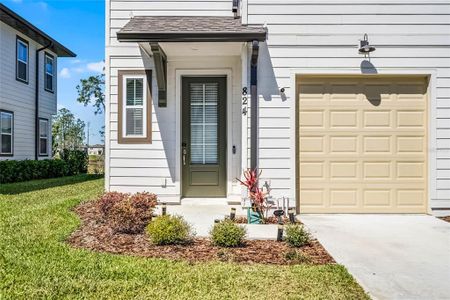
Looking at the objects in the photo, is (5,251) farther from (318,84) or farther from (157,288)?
(318,84)

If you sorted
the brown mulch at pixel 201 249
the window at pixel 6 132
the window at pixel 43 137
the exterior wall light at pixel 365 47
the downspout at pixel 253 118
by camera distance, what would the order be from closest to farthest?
1. the brown mulch at pixel 201 249
2. the exterior wall light at pixel 365 47
3. the downspout at pixel 253 118
4. the window at pixel 6 132
5. the window at pixel 43 137

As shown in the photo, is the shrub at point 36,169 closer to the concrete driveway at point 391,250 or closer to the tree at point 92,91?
the concrete driveway at point 391,250

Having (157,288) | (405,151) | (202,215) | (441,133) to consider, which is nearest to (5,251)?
(157,288)

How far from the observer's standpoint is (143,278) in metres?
3.35

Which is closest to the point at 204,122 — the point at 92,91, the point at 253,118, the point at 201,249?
the point at 253,118

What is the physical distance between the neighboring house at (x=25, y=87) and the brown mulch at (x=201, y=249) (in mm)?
10030

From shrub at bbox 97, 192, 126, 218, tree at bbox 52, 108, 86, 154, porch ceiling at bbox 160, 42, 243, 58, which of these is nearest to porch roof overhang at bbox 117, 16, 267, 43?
porch ceiling at bbox 160, 42, 243, 58

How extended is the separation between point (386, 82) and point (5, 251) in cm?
636

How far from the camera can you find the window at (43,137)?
1547cm

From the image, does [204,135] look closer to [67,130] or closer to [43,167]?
[43,167]

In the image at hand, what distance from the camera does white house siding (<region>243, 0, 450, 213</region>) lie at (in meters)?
6.45

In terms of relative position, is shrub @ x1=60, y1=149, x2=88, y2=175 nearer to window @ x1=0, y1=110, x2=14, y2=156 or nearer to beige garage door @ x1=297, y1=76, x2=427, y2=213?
window @ x1=0, y1=110, x2=14, y2=156

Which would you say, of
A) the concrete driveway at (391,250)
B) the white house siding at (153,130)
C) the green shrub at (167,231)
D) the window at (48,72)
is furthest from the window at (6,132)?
the concrete driveway at (391,250)

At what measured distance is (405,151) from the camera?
655 cm
